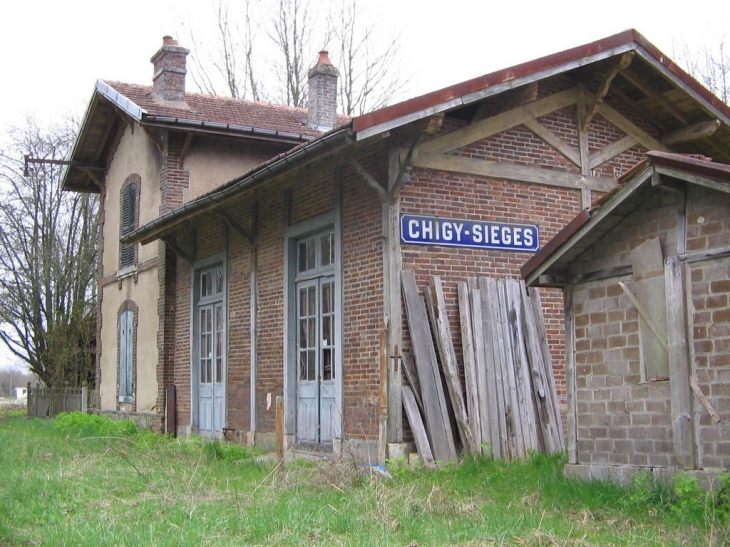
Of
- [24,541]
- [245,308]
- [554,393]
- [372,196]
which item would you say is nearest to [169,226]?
[245,308]

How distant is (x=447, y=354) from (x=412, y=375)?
45 cm

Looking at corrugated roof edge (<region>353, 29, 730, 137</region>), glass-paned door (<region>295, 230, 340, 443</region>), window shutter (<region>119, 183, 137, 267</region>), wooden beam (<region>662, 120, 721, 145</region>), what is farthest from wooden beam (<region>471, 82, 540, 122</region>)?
window shutter (<region>119, 183, 137, 267</region>)

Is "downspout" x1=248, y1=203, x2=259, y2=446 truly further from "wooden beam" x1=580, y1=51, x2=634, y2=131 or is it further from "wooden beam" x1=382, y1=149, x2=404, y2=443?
"wooden beam" x1=580, y1=51, x2=634, y2=131

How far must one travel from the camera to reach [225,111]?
18.1 meters

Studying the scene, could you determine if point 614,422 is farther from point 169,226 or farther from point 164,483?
point 169,226

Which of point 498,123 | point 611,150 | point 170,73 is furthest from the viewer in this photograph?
point 170,73

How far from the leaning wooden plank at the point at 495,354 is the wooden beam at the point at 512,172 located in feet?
4.49

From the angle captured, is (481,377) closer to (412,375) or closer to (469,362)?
(469,362)

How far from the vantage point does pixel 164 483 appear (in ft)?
29.3

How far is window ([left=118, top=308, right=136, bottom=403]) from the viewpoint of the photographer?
18250 millimetres

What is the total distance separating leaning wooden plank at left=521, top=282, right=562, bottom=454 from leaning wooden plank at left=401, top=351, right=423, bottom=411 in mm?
1428

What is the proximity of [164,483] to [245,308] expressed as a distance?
191 inches

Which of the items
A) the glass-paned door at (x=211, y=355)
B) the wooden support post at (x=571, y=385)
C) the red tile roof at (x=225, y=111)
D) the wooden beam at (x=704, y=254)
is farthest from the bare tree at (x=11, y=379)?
the wooden beam at (x=704, y=254)

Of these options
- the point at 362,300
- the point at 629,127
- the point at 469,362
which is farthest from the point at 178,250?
the point at 629,127
